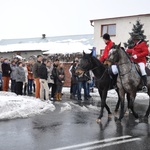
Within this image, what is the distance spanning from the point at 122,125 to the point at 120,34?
89.7ft

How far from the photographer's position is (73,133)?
8023 millimetres

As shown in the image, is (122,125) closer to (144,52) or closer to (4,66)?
(144,52)

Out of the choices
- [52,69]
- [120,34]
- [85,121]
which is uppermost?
[120,34]

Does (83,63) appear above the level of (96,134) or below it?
above

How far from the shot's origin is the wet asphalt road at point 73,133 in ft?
22.4

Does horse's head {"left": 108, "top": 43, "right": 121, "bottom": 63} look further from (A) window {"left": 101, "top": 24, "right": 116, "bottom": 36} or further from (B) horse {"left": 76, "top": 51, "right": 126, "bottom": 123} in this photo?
(A) window {"left": 101, "top": 24, "right": 116, "bottom": 36}

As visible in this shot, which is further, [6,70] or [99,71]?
[6,70]

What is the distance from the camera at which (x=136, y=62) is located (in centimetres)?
1005

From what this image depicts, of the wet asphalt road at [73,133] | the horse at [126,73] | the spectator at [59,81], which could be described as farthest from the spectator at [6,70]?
the horse at [126,73]

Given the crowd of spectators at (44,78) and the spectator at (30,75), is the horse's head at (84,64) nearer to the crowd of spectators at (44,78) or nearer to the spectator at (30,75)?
the crowd of spectators at (44,78)

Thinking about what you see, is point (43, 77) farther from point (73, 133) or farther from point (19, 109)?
point (73, 133)

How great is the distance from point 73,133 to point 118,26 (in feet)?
93.9

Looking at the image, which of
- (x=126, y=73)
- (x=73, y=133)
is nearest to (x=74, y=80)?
(x=126, y=73)

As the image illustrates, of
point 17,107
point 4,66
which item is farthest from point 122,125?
→ point 4,66
